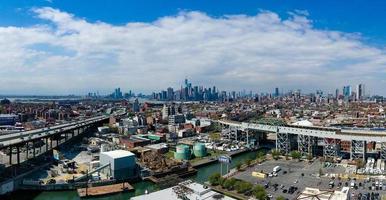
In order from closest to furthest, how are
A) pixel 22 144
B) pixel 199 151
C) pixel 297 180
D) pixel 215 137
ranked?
1. pixel 297 180
2. pixel 22 144
3. pixel 199 151
4. pixel 215 137

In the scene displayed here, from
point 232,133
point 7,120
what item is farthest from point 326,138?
point 7,120

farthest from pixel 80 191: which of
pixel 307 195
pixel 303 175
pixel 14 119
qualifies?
pixel 14 119

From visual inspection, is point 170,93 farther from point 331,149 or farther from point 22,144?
point 22,144

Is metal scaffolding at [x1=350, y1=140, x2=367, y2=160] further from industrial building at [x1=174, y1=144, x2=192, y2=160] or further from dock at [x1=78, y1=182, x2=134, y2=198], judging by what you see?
dock at [x1=78, y1=182, x2=134, y2=198]

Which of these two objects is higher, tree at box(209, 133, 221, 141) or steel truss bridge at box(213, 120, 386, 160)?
steel truss bridge at box(213, 120, 386, 160)

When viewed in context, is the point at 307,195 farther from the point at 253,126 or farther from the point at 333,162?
the point at 253,126

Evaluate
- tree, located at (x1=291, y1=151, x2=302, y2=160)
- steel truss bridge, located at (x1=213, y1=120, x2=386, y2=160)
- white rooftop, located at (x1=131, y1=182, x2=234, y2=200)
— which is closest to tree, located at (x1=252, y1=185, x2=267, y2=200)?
white rooftop, located at (x1=131, y1=182, x2=234, y2=200)

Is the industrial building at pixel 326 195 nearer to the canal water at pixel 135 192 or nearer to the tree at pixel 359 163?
the canal water at pixel 135 192
